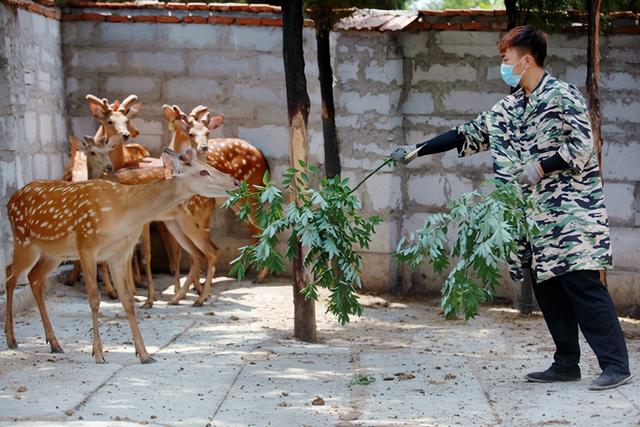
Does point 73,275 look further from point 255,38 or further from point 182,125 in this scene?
point 255,38

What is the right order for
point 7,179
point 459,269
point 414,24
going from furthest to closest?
point 414,24 → point 7,179 → point 459,269

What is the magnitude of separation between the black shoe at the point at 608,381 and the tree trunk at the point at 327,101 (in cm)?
357

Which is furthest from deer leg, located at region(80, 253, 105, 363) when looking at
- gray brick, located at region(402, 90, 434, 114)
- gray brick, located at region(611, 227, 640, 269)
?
gray brick, located at region(611, 227, 640, 269)

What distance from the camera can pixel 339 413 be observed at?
579 centimetres

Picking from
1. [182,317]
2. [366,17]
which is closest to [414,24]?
[366,17]

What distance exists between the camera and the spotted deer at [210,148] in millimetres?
9773

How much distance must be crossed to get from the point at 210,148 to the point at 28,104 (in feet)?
5.40

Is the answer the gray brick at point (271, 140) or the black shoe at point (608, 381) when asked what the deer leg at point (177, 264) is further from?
the black shoe at point (608, 381)

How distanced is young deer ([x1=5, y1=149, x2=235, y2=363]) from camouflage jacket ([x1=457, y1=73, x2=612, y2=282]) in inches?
87.1

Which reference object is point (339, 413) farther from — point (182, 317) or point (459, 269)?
point (182, 317)

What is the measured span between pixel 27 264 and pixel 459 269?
3252mm

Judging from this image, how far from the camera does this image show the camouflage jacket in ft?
19.1

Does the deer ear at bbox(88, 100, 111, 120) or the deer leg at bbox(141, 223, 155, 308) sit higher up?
the deer ear at bbox(88, 100, 111, 120)

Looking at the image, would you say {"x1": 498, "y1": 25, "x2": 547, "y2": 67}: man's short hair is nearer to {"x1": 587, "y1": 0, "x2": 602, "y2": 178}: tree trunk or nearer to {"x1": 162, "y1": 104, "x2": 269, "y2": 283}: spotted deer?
{"x1": 587, "y1": 0, "x2": 602, "y2": 178}: tree trunk
